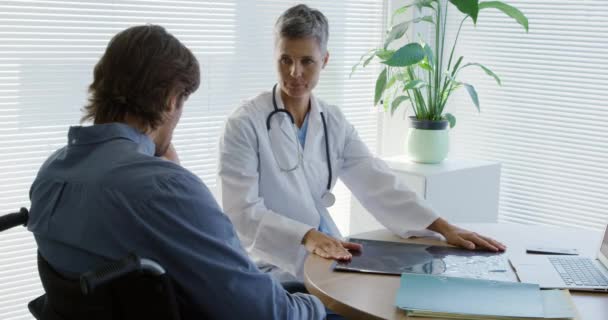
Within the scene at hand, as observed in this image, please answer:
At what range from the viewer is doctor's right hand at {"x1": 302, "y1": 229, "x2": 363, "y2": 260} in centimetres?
194

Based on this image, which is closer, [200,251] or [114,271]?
[114,271]

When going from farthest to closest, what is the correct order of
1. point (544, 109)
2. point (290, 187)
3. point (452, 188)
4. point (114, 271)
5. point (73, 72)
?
point (544, 109) < point (452, 188) < point (73, 72) < point (290, 187) < point (114, 271)

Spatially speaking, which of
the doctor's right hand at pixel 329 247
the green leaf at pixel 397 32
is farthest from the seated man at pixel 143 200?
the green leaf at pixel 397 32

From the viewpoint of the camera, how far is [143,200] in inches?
48.6

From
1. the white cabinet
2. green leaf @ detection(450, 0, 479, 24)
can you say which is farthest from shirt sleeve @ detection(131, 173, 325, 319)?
green leaf @ detection(450, 0, 479, 24)

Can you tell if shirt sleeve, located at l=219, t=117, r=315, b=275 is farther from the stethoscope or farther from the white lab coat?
the stethoscope

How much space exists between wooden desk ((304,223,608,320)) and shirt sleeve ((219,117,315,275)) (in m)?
0.20

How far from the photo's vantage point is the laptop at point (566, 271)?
69.0 inches

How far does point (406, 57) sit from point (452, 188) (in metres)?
0.62

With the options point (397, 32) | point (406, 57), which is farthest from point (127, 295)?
point (397, 32)

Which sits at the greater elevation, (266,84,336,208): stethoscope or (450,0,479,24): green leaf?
(450,0,479,24): green leaf

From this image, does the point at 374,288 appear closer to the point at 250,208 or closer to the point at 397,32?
the point at 250,208

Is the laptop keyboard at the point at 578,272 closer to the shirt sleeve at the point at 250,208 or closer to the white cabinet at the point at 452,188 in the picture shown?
the shirt sleeve at the point at 250,208

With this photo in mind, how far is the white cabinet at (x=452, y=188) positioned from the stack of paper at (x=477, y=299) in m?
1.55
